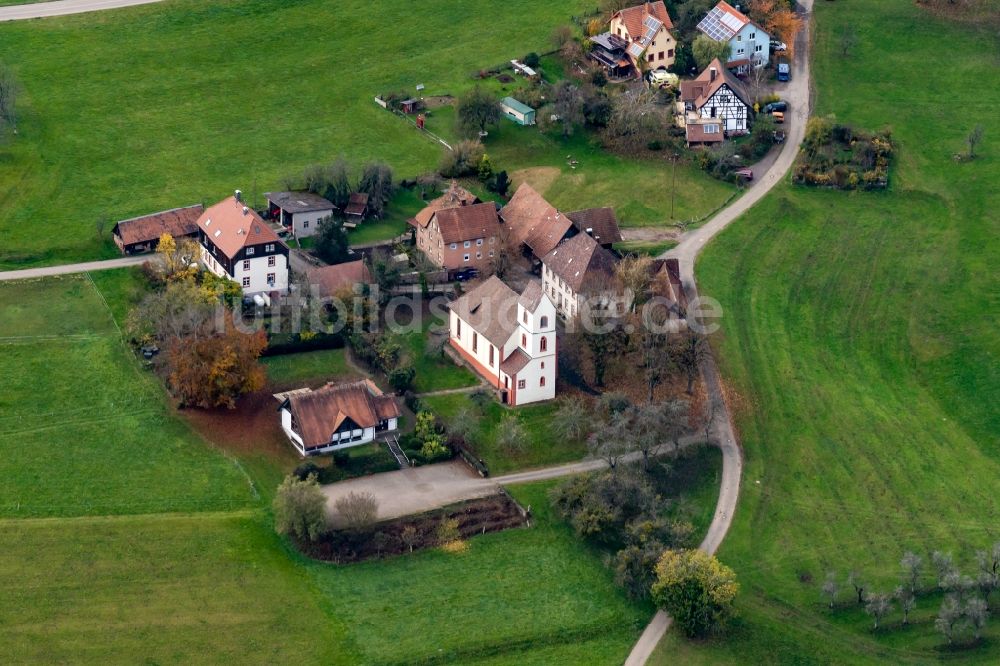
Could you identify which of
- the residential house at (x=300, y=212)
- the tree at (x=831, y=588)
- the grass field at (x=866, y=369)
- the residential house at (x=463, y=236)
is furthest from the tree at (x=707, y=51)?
the tree at (x=831, y=588)

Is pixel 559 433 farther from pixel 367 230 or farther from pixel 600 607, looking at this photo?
pixel 367 230

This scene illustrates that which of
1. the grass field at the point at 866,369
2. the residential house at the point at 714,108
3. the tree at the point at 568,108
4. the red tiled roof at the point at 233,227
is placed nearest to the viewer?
the grass field at the point at 866,369

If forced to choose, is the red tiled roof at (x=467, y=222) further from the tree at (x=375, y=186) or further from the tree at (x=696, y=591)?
the tree at (x=696, y=591)

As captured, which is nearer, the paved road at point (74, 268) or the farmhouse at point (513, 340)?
the farmhouse at point (513, 340)

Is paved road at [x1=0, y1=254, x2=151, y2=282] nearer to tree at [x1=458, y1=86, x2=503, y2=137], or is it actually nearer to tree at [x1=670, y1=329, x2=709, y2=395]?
tree at [x1=458, y1=86, x2=503, y2=137]

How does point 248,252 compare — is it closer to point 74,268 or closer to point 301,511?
point 74,268

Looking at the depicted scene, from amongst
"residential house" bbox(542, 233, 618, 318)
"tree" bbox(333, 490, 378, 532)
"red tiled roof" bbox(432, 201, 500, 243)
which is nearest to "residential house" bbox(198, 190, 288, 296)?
"red tiled roof" bbox(432, 201, 500, 243)
